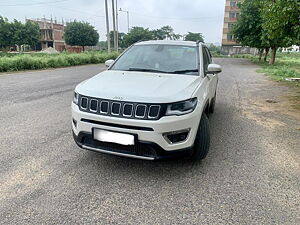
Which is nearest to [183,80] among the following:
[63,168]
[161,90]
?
[161,90]

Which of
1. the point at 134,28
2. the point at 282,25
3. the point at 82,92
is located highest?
the point at 134,28

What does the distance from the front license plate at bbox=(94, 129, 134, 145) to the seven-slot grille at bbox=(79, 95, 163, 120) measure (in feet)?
0.67

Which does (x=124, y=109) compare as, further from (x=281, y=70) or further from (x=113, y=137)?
(x=281, y=70)

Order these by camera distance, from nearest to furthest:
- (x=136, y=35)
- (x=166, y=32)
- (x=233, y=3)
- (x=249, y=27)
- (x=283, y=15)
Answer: (x=283, y=15)
(x=249, y=27)
(x=136, y=35)
(x=233, y=3)
(x=166, y=32)

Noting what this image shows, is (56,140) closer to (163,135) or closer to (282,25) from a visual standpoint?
(163,135)

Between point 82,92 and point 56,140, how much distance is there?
1.54 meters

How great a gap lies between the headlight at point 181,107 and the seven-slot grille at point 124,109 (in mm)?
116

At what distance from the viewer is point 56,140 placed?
4035 millimetres

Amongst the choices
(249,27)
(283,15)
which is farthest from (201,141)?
(249,27)

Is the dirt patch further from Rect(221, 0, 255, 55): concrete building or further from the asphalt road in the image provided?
Rect(221, 0, 255, 55): concrete building

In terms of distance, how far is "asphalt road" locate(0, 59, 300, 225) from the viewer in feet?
7.50

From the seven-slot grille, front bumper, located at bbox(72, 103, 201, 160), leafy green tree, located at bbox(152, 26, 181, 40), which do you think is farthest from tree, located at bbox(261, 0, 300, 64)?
leafy green tree, located at bbox(152, 26, 181, 40)

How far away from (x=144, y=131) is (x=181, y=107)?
1.62 feet

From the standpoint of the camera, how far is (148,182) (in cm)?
284
